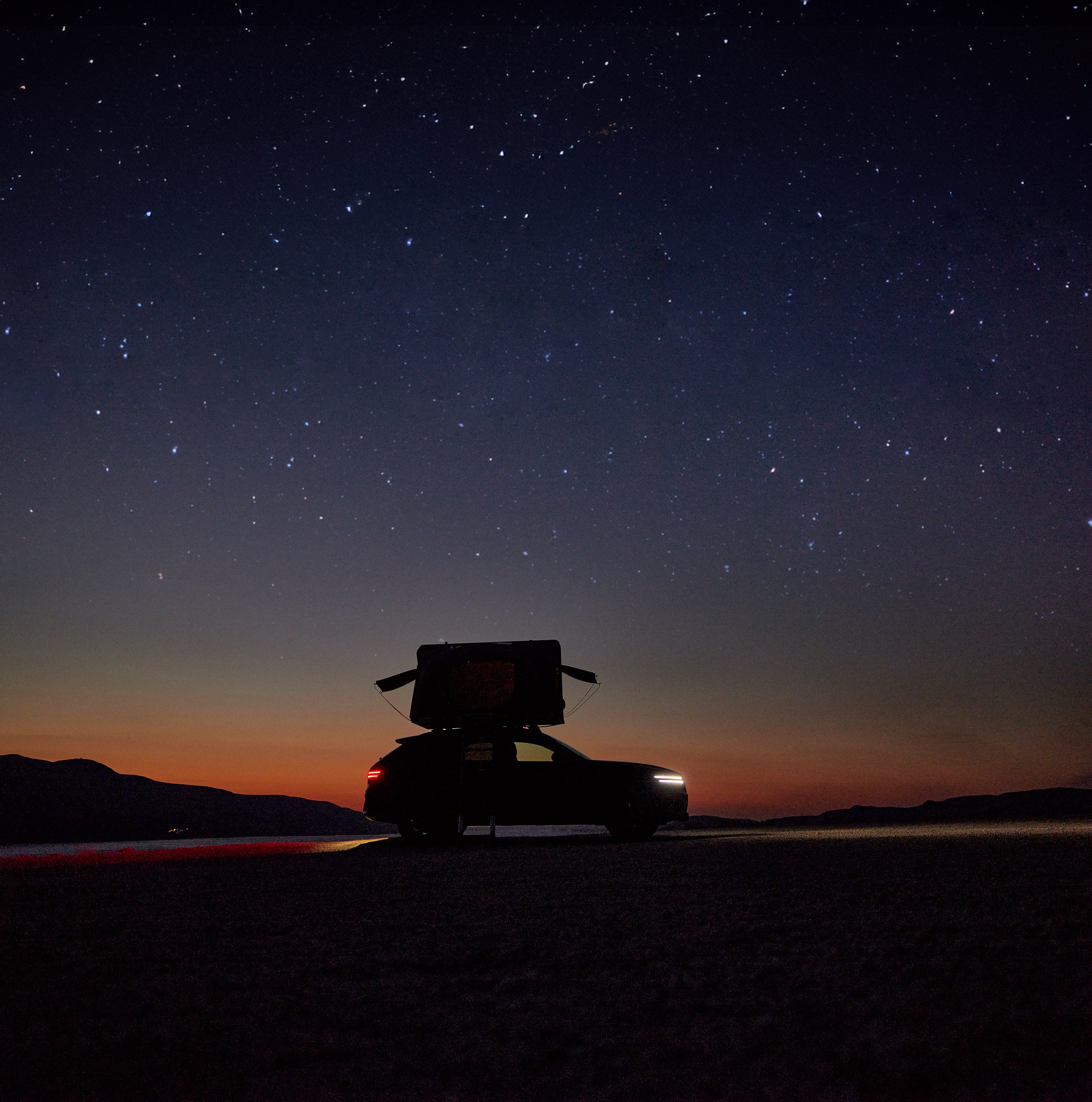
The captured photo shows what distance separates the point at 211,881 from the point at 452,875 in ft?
5.36

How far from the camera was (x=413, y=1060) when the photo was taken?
207cm

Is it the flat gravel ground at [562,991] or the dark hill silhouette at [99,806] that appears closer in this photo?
the flat gravel ground at [562,991]

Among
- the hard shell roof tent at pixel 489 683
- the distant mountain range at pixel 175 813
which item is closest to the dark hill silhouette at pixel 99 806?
the distant mountain range at pixel 175 813

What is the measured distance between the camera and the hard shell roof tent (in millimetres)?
12891

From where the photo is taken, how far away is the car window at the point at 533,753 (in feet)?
36.4

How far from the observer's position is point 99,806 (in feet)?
192

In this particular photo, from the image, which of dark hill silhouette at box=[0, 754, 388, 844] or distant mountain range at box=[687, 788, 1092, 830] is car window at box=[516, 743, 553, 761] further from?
dark hill silhouette at box=[0, 754, 388, 844]

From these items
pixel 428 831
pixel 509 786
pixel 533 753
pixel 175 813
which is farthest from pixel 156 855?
pixel 175 813

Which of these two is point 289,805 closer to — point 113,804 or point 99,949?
point 113,804

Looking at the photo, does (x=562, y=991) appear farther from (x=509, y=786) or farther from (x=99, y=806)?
(x=99, y=806)

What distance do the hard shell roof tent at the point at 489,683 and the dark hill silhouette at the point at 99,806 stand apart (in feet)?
59.6

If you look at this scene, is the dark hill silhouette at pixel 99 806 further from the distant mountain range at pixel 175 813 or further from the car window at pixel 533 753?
the car window at pixel 533 753

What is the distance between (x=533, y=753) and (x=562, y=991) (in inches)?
338

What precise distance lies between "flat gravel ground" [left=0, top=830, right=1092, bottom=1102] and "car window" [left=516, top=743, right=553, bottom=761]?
5740mm
